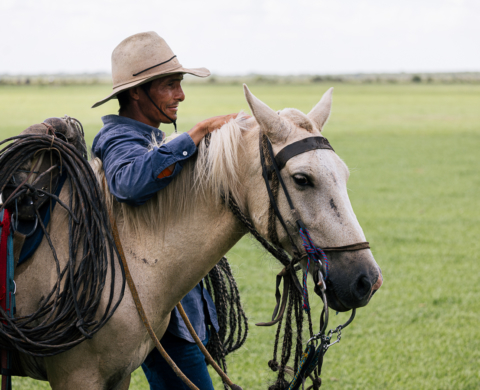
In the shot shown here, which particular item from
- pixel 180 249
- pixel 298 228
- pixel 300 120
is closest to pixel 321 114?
pixel 300 120

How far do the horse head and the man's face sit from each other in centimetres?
72

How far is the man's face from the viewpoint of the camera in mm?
2539

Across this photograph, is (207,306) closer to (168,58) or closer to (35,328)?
(35,328)

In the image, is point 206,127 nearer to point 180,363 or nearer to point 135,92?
point 135,92

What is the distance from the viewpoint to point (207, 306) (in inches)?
110

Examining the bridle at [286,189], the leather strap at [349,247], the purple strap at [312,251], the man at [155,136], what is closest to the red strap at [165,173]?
the man at [155,136]

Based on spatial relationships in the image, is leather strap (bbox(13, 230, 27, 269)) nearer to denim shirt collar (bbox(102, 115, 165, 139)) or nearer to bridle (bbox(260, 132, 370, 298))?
denim shirt collar (bbox(102, 115, 165, 139))

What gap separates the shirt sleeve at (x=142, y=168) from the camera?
6.62 ft

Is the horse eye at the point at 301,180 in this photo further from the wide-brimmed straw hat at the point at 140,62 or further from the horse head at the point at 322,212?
the wide-brimmed straw hat at the point at 140,62

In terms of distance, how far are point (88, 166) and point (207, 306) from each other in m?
1.09

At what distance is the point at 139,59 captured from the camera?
247 centimetres

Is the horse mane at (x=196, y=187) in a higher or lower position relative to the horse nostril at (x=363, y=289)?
higher

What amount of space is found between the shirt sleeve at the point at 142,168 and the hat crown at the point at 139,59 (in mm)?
499

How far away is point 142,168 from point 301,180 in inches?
26.4
